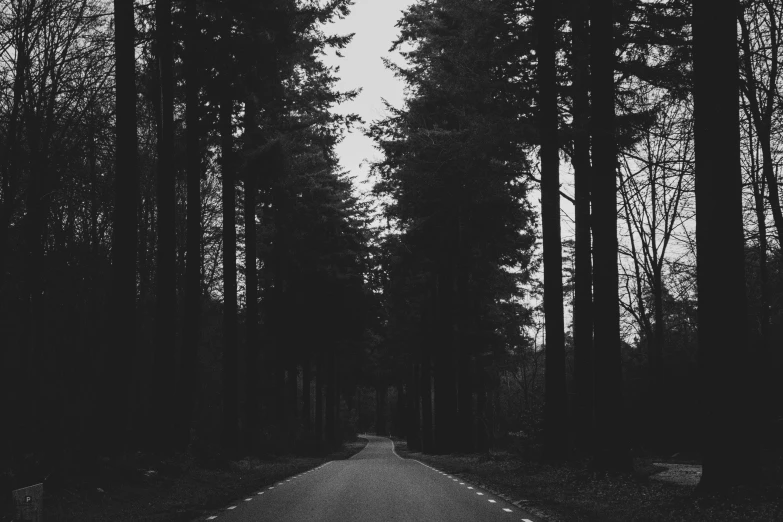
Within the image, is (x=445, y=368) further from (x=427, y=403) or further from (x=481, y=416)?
(x=481, y=416)

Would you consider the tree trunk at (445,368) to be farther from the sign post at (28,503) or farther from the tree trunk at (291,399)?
the sign post at (28,503)

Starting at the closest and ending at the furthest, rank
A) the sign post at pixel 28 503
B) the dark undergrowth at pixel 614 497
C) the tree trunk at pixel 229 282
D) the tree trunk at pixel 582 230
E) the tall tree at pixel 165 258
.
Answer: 1. the sign post at pixel 28 503
2. the dark undergrowth at pixel 614 497
3. the tall tree at pixel 165 258
4. the tree trunk at pixel 582 230
5. the tree trunk at pixel 229 282

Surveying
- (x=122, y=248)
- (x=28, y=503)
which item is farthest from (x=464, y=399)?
(x=28, y=503)

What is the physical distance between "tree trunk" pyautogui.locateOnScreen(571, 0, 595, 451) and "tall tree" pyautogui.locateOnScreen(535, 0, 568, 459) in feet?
2.59

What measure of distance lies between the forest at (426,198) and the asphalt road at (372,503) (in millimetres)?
2903

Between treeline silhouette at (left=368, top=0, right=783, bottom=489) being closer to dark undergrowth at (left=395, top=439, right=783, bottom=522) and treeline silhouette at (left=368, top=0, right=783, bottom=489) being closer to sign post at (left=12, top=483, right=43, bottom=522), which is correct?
dark undergrowth at (left=395, top=439, right=783, bottom=522)

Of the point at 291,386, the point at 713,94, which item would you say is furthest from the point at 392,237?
the point at 713,94

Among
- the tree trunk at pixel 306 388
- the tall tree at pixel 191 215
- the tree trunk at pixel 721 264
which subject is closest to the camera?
the tree trunk at pixel 721 264

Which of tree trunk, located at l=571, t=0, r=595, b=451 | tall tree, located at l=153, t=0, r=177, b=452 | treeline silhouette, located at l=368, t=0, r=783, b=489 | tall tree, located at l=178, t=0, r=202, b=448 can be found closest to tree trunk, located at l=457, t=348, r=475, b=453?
treeline silhouette, located at l=368, t=0, r=783, b=489

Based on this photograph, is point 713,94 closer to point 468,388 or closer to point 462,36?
point 462,36

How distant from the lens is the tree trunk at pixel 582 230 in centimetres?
2006

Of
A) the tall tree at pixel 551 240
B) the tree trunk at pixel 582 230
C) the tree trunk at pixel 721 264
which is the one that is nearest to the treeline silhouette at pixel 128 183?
the tall tree at pixel 551 240

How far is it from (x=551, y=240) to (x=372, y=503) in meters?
9.57

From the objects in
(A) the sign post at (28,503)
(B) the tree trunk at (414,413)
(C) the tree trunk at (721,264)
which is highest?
(C) the tree trunk at (721,264)
